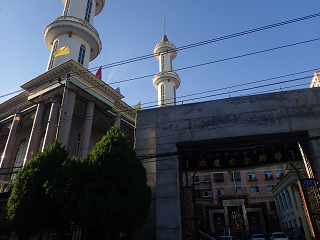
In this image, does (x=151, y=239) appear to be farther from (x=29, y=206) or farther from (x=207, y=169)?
(x=29, y=206)

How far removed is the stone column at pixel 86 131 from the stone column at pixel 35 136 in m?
3.59

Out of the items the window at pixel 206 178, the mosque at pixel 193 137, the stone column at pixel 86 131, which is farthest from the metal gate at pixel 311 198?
the window at pixel 206 178

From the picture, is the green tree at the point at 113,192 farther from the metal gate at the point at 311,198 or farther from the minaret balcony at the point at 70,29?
the minaret balcony at the point at 70,29

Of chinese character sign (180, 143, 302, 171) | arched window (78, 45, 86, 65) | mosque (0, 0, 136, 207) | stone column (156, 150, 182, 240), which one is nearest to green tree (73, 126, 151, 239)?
stone column (156, 150, 182, 240)

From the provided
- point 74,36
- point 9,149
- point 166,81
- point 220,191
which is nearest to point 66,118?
Answer: point 9,149

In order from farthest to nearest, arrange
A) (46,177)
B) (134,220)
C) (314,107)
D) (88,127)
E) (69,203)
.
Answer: (88,127), (46,177), (314,107), (69,203), (134,220)

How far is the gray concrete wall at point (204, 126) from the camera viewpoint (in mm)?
10844

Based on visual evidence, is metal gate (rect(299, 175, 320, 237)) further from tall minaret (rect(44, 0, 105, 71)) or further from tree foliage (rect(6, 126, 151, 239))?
tall minaret (rect(44, 0, 105, 71))

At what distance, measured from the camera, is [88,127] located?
21.8 m

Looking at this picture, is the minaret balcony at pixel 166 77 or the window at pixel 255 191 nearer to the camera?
the minaret balcony at pixel 166 77

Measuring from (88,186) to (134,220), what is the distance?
2284mm

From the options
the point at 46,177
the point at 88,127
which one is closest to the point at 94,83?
the point at 88,127

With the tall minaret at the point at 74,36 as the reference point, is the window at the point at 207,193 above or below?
below

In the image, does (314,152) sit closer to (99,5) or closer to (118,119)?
(118,119)
